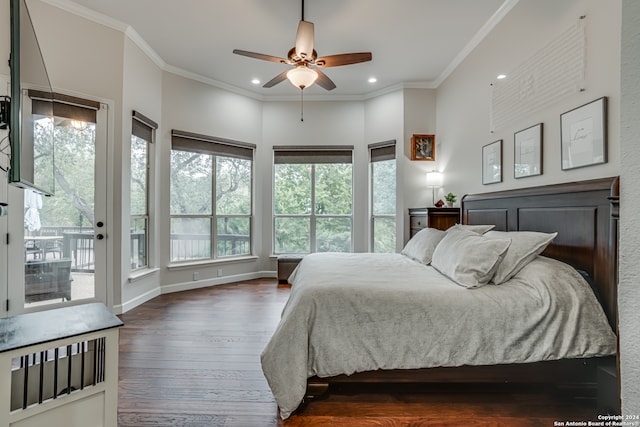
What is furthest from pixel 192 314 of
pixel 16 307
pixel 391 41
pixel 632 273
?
pixel 391 41

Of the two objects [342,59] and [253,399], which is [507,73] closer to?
[342,59]

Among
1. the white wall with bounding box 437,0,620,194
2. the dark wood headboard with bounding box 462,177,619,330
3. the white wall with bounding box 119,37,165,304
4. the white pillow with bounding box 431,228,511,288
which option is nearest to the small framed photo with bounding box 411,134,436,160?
the white wall with bounding box 437,0,620,194

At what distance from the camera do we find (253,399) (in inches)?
75.1

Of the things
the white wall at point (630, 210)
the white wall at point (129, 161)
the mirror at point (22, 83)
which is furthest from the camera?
the white wall at point (129, 161)

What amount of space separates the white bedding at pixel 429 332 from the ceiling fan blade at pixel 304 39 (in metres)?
2.17

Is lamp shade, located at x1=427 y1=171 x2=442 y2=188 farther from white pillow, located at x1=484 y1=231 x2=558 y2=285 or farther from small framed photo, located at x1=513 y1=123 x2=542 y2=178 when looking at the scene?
white pillow, located at x1=484 y1=231 x2=558 y2=285

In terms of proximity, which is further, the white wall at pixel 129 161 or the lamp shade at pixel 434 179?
the lamp shade at pixel 434 179

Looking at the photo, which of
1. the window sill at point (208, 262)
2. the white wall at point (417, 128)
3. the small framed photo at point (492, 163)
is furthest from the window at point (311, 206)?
the small framed photo at point (492, 163)

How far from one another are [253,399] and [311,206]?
3.77m

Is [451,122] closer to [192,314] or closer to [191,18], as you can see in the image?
[191,18]

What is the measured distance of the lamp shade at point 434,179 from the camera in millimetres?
4500

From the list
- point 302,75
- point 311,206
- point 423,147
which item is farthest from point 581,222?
point 311,206

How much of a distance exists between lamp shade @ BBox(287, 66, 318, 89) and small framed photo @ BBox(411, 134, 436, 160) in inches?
92.2

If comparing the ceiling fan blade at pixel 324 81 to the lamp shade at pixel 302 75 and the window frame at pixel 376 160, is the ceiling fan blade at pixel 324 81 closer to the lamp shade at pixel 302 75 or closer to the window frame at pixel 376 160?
the lamp shade at pixel 302 75
